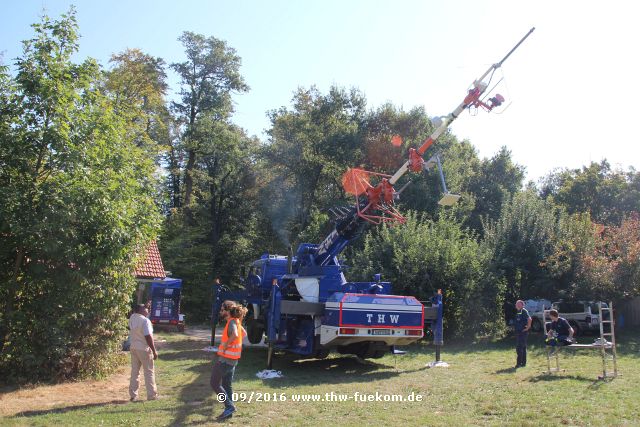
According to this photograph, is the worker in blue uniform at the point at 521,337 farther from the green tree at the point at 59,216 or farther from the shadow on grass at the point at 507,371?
the green tree at the point at 59,216

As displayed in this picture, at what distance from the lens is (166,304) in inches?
992

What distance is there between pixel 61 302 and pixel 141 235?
1.97 m

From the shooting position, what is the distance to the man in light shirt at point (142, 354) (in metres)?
9.23

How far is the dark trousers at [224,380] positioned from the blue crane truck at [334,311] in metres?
3.66

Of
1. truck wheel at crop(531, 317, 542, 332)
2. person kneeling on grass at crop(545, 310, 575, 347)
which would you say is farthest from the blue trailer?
person kneeling on grass at crop(545, 310, 575, 347)

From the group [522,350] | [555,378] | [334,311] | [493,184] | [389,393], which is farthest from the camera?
[493,184]

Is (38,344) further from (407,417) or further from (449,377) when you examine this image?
(449,377)

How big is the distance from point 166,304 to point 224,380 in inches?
714

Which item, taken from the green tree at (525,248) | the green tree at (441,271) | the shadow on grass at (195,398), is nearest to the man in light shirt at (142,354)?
the shadow on grass at (195,398)

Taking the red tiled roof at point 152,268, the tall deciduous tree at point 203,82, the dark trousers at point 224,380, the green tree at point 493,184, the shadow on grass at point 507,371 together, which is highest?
the tall deciduous tree at point 203,82

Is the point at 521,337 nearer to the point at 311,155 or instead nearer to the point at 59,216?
the point at 59,216

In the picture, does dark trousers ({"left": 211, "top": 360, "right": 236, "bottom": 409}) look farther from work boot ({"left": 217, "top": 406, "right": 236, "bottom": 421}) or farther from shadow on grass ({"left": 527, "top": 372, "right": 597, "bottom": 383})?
shadow on grass ({"left": 527, "top": 372, "right": 597, "bottom": 383})

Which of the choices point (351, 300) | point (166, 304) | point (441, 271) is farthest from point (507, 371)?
point (166, 304)

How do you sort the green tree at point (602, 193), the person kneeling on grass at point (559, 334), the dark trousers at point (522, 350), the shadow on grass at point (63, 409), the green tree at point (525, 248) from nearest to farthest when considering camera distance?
the shadow on grass at point (63, 409) → the person kneeling on grass at point (559, 334) → the dark trousers at point (522, 350) → the green tree at point (525, 248) → the green tree at point (602, 193)
